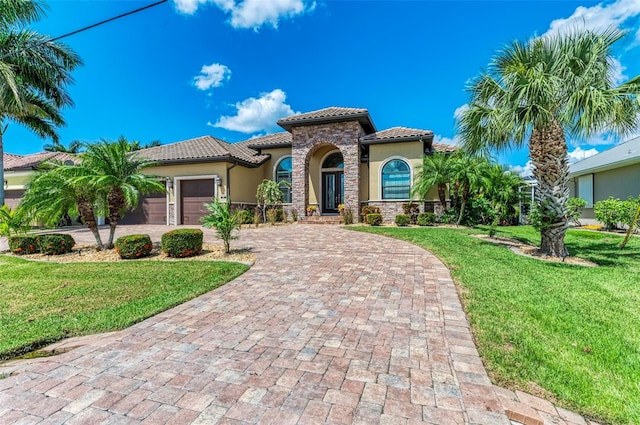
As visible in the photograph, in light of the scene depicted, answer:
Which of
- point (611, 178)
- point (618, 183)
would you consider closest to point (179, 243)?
point (618, 183)

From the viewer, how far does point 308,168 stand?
1848 cm

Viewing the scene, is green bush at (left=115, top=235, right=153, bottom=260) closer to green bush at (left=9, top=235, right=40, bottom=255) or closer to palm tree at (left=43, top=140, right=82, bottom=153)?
green bush at (left=9, top=235, right=40, bottom=255)

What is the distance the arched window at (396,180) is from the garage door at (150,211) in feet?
44.6

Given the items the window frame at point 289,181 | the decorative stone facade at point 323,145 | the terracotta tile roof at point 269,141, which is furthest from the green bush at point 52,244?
the terracotta tile roof at point 269,141

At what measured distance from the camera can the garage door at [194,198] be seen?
57.2 feet

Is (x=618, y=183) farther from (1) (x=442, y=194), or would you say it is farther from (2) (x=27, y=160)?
(2) (x=27, y=160)

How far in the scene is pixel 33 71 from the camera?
587 inches

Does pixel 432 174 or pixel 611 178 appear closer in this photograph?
pixel 432 174

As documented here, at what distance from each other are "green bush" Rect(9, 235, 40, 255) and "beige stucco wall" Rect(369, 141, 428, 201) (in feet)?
49.1

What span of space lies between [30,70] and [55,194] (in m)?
11.8

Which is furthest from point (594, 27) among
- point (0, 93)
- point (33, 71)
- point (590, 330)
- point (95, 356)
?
point (33, 71)

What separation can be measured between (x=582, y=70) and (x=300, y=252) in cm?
881

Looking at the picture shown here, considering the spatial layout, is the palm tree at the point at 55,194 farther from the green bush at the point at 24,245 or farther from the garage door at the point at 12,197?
the garage door at the point at 12,197

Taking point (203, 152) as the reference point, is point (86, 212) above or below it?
below
